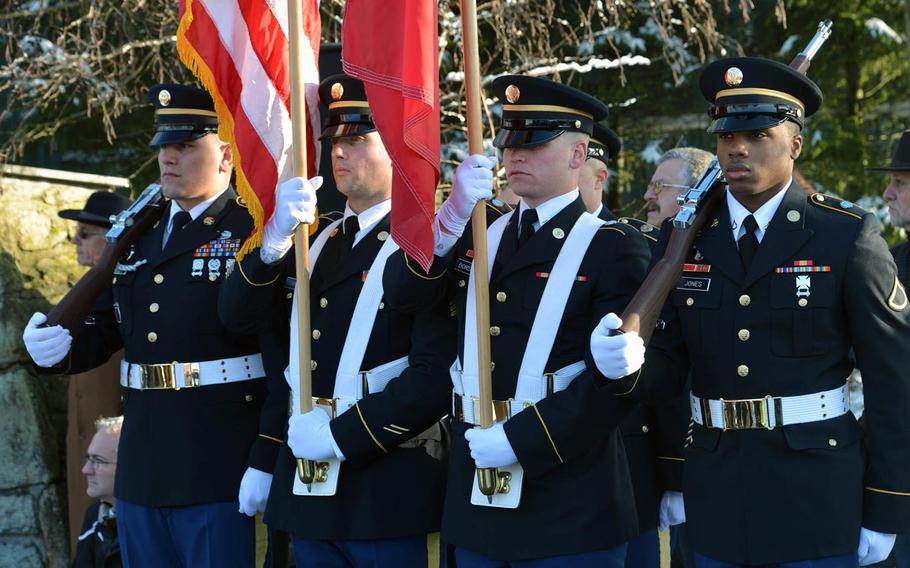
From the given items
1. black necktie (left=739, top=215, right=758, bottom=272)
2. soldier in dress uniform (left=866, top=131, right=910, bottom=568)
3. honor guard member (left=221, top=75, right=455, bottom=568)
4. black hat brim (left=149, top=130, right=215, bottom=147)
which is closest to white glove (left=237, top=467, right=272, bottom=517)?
honor guard member (left=221, top=75, right=455, bottom=568)

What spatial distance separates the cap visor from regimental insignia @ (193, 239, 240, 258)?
2.01 m

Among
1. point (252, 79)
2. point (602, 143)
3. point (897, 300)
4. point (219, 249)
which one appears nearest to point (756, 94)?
point (897, 300)

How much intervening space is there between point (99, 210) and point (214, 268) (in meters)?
1.92

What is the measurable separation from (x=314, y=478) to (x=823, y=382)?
5.40 feet

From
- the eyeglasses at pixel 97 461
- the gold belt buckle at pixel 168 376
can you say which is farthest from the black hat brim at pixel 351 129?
the eyeglasses at pixel 97 461

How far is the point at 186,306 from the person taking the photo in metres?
4.71

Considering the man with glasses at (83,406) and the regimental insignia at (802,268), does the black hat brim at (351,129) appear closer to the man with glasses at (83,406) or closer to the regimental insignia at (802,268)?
the regimental insignia at (802,268)

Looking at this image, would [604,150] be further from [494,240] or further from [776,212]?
[776,212]

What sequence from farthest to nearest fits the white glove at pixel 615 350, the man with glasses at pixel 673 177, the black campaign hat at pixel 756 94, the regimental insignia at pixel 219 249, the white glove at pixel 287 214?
the man with glasses at pixel 673 177, the regimental insignia at pixel 219 249, the white glove at pixel 287 214, the black campaign hat at pixel 756 94, the white glove at pixel 615 350

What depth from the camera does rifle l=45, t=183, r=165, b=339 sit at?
15.9 ft

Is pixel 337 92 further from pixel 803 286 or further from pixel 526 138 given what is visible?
pixel 803 286

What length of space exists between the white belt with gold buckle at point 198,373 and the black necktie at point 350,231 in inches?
25.9

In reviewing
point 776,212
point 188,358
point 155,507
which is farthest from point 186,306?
point 776,212

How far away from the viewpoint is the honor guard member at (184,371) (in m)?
4.62
